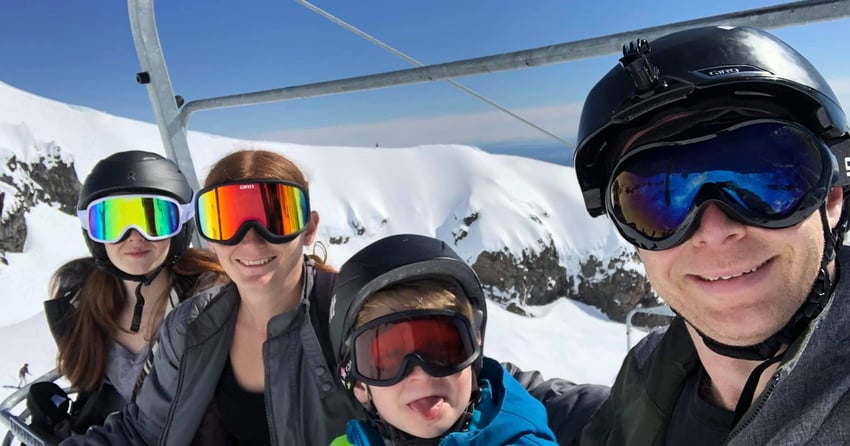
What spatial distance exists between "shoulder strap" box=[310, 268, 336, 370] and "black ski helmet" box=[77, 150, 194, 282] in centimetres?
93

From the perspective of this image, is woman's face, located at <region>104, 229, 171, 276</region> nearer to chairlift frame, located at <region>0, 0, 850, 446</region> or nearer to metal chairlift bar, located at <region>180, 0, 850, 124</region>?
chairlift frame, located at <region>0, 0, 850, 446</region>

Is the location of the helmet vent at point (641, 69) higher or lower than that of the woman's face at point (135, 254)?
higher

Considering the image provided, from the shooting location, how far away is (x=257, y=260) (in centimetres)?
198

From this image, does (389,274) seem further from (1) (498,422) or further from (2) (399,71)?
(2) (399,71)

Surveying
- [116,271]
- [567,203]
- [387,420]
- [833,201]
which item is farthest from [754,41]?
[567,203]

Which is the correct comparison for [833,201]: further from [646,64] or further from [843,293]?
[646,64]

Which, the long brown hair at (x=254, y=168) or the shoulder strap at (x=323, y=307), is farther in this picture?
the long brown hair at (x=254, y=168)

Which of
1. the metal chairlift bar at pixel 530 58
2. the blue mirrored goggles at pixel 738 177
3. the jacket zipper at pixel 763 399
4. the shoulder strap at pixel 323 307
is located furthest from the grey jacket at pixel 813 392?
the shoulder strap at pixel 323 307

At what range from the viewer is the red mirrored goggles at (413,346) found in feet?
4.82

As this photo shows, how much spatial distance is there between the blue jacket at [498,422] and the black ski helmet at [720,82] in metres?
0.76

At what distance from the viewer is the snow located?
22.6m

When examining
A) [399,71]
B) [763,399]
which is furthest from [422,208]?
[763,399]

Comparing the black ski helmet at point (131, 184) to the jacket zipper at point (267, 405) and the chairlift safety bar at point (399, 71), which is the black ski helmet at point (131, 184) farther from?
the jacket zipper at point (267, 405)

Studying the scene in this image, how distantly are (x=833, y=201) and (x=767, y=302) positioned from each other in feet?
1.03
